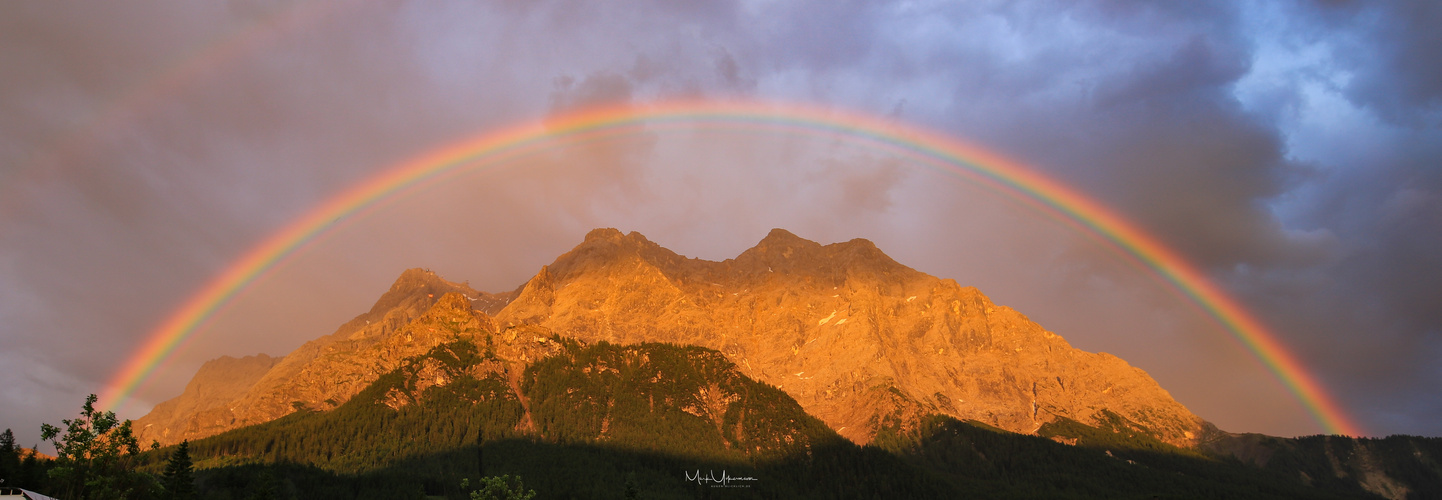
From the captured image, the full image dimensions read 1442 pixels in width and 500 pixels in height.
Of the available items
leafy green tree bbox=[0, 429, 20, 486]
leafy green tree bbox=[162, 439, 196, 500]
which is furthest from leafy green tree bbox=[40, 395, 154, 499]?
leafy green tree bbox=[0, 429, 20, 486]

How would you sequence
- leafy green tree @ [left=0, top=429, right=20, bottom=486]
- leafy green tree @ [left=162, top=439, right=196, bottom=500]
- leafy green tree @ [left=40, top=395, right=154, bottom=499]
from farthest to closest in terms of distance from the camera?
leafy green tree @ [left=0, top=429, right=20, bottom=486] < leafy green tree @ [left=162, top=439, right=196, bottom=500] < leafy green tree @ [left=40, top=395, right=154, bottom=499]

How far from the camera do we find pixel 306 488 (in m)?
165

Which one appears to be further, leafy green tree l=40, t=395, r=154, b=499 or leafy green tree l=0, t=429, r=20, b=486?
leafy green tree l=0, t=429, r=20, b=486

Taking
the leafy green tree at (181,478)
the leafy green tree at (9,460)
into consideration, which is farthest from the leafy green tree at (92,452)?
the leafy green tree at (9,460)

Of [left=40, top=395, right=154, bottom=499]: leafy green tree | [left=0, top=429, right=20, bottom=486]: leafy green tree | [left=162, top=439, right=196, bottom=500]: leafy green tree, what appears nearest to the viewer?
[left=40, top=395, right=154, bottom=499]: leafy green tree

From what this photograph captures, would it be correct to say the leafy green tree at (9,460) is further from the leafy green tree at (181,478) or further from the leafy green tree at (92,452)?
the leafy green tree at (92,452)

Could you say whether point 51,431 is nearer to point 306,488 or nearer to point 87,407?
point 87,407

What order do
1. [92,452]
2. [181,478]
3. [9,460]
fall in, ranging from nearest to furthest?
[92,452] < [181,478] < [9,460]

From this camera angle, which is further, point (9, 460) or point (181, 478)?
point (9, 460)

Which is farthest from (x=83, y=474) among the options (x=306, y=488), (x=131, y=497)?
(x=306, y=488)

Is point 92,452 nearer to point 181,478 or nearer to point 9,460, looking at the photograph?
→ point 181,478

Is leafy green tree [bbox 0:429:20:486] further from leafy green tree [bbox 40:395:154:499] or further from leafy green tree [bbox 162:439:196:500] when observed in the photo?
leafy green tree [bbox 40:395:154:499]

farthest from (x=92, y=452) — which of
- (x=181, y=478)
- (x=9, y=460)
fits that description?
(x=9, y=460)

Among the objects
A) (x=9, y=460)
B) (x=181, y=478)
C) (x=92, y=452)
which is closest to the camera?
(x=92, y=452)
